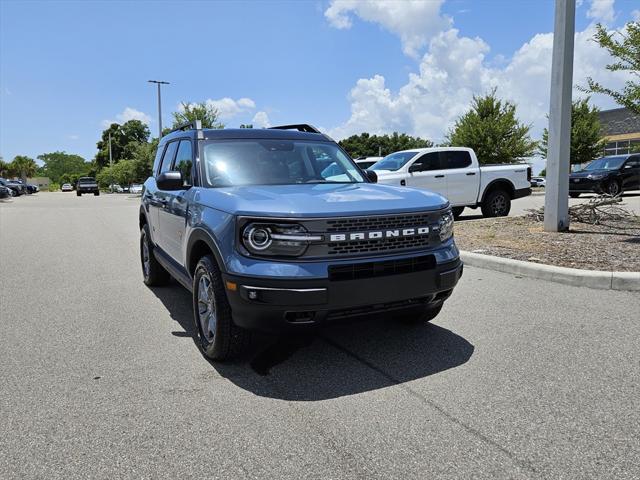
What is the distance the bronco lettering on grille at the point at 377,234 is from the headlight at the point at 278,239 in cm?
13

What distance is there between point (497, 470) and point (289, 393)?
4.54 feet

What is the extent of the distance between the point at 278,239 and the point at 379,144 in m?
83.6

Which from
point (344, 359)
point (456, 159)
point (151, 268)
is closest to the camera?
point (344, 359)

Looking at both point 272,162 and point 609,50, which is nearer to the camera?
point 272,162

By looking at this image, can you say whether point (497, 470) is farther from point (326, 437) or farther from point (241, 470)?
point (241, 470)

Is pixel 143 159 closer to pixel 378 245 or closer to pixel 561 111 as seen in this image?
pixel 561 111

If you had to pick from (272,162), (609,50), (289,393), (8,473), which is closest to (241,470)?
(289,393)

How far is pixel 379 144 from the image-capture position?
278ft

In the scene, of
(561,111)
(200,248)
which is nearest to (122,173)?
(561,111)

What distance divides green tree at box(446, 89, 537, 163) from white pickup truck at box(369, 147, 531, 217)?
64.6 ft

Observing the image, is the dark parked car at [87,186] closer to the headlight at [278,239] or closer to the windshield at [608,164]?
the windshield at [608,164]

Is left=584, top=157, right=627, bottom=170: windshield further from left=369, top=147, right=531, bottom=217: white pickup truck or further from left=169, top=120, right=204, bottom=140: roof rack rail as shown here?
left=169, top=120, right=204, bottom=140: roof rack rail

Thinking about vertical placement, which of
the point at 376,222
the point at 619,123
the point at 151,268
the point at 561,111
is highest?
the point at 619,123

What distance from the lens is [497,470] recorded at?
2.46m
